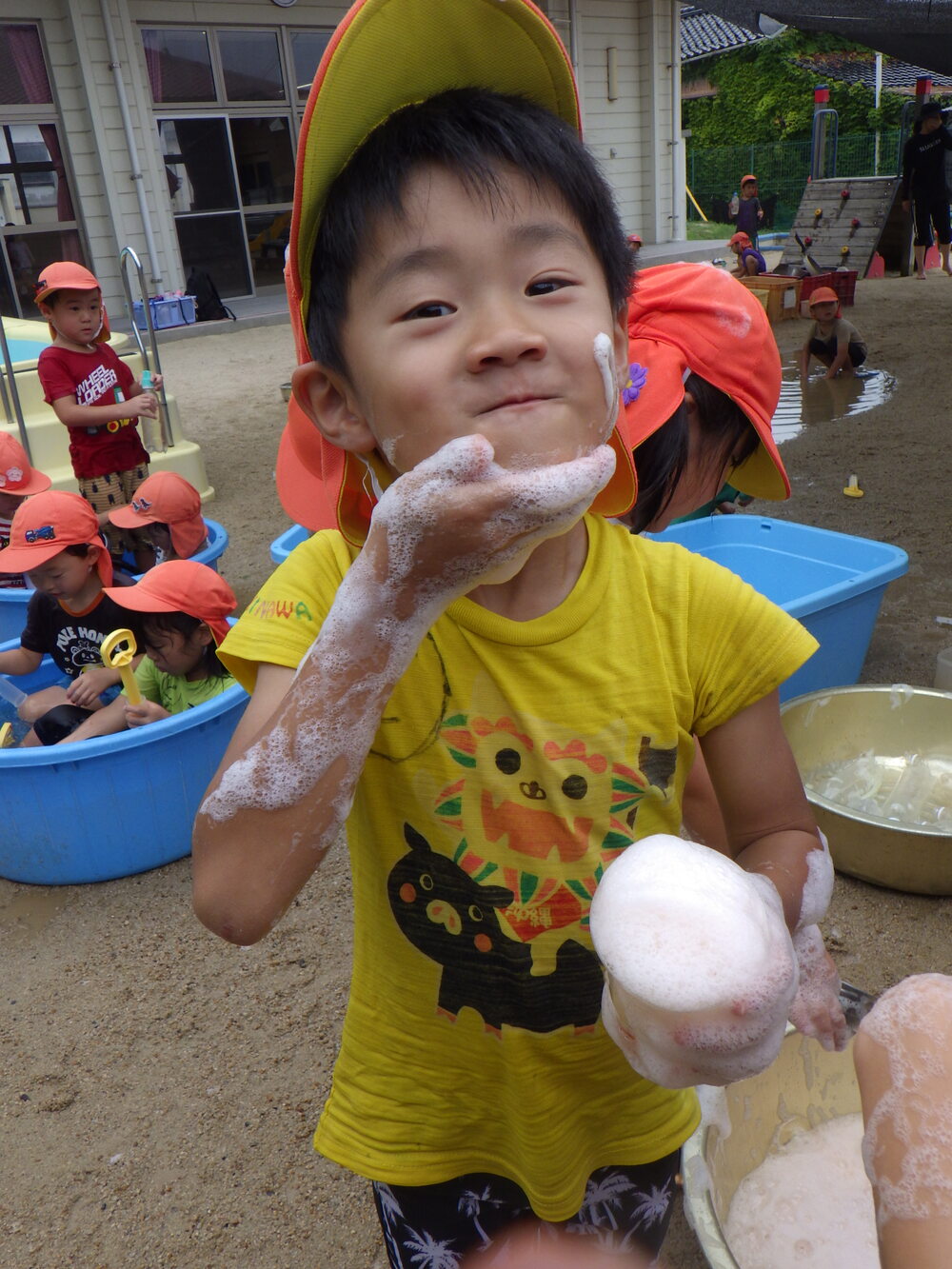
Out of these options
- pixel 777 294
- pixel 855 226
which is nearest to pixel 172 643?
pixel 777 294

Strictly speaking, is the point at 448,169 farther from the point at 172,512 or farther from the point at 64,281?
the point at 64,281

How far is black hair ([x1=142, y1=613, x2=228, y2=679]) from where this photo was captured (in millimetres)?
3094

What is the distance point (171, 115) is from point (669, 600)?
→ 45.3ft

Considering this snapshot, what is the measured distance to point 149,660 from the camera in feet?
10.7

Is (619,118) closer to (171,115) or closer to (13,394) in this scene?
(171,115)

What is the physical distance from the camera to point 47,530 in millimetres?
3355

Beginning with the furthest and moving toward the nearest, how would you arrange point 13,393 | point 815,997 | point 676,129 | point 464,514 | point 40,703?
point 676,129 < point 13,393 < point 40,703 < point 815,997 < point 464,514

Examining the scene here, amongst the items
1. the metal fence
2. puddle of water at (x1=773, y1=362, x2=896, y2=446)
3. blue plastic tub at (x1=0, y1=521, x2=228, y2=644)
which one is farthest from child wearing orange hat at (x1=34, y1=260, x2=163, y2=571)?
the metal fence

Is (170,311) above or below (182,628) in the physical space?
above

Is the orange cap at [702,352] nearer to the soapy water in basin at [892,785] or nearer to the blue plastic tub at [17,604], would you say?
the soapy water in basin at [892,785]

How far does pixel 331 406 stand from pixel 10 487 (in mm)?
4114

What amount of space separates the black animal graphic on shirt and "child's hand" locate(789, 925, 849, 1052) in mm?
274

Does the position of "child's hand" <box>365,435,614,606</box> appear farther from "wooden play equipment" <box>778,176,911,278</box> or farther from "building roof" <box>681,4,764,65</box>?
"building roof" <box>681,4,764,65</box>

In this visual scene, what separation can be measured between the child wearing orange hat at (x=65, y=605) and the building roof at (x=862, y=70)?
32.2 meters
